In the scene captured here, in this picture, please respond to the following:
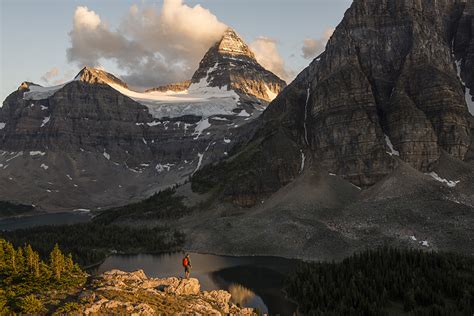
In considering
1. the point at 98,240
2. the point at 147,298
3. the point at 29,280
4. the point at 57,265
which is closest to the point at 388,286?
the point at 147,298

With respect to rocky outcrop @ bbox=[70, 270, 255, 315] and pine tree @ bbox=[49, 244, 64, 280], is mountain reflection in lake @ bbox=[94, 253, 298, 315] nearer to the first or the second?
rocky outcrop @ bbox=[70, 270, 255, 315]

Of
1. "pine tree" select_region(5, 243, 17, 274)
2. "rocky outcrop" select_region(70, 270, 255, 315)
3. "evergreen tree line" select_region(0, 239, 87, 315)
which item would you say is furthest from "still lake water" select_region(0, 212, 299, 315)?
"pine tree" select_region(5, 243, 17, 274)

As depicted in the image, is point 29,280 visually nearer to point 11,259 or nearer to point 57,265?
point 57,265

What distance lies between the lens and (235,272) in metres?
123

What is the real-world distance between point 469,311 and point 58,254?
2686 inches

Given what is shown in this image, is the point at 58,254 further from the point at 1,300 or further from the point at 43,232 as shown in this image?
the point at 43,232

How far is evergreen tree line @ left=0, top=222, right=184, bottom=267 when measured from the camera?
14700cm

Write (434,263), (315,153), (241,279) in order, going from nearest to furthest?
(434,263) → (241,279) → (315,153)

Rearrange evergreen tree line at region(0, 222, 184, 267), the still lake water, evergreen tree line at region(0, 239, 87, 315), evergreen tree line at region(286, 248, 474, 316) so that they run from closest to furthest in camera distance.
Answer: evergreen tree line at region(0, 239, 87, 315) < evergreen tree line at region(286, 248, 474, 316) < the still lake water < evergreen tree line at region(0, 222, 184, 267)

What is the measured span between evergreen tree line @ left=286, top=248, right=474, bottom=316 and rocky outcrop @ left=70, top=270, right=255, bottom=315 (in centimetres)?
1855

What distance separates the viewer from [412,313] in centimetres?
7700

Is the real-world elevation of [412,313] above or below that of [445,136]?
below

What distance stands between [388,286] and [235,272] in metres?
44.2

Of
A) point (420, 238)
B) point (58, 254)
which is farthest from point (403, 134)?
point (58, 254)
